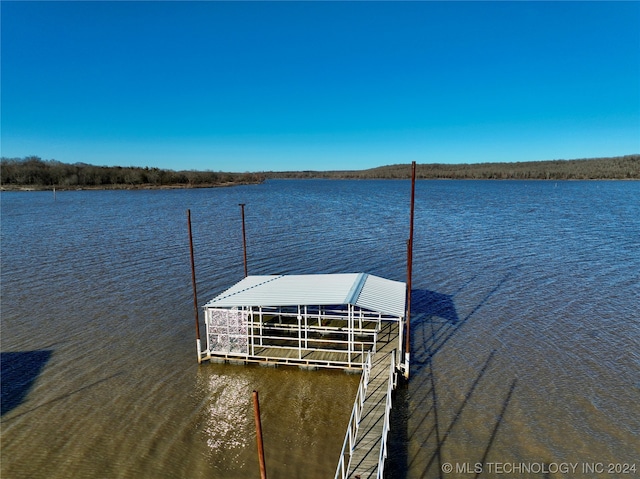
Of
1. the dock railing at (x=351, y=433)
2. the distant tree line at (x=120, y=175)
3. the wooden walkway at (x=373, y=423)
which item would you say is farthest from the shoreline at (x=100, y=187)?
the dock railing at (x=351, y=433)

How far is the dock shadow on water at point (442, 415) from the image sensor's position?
422 inches

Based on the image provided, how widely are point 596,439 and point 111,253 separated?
34.5 m

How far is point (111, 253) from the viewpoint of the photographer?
3366 centimetres

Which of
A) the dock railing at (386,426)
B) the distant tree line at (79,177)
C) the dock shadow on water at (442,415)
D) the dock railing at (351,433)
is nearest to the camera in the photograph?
the dock railing at (386,426)

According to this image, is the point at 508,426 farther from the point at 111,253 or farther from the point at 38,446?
the point at 111,253

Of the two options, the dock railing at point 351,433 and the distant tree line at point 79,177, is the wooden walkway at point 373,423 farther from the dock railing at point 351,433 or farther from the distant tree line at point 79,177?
the distant tree line at point 79,177

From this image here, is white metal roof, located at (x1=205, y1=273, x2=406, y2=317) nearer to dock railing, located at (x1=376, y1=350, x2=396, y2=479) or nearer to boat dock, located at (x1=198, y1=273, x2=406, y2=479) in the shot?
boat dock, located at (x1=198, y1=273, x2=406, y2=479)

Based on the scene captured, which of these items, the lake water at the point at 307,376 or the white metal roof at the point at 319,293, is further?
the white metal roof at the point at 319,293

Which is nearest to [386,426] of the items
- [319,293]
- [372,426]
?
[372,426]

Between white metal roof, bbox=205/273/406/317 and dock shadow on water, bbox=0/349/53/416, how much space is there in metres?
6.98

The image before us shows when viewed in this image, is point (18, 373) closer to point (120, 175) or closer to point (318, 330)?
point (318, 330)

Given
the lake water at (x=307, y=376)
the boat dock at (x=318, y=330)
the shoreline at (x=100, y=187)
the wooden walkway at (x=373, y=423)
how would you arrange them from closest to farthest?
1. the wooden walkway at (x=373, y=423)
2. the lake water at (x=307, y=376)
3. the boat dock at (x=318, y=330)
4. the shoreline at (x=100, y=187)

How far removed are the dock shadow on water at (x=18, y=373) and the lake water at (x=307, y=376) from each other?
8cm

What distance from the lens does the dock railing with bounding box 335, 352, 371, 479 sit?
9.54m
